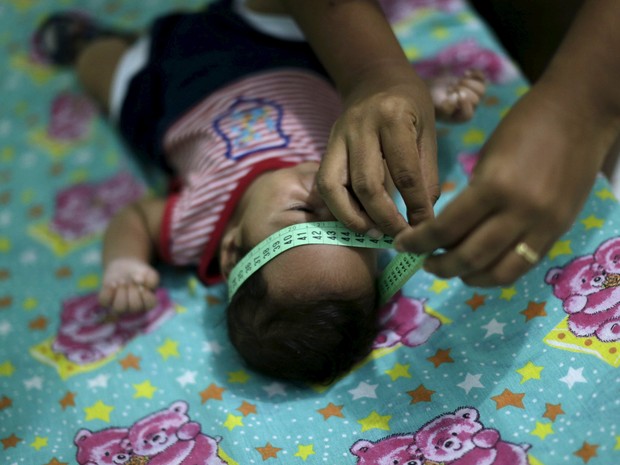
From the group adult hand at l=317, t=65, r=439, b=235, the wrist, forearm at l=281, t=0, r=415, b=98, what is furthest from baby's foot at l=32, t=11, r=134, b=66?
adult hand at l=317, t=65, r=439, b=235

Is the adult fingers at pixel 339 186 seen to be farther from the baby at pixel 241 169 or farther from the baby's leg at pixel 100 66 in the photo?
the baby's leg at pixel 100 66

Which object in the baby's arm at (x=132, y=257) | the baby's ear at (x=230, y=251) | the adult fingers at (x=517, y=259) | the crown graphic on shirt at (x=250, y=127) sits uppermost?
the adult fingers at (x=517, y=259)

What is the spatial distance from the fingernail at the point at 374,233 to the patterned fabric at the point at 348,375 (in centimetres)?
25

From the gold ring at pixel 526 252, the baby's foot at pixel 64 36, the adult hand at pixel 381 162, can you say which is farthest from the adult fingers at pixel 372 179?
the baby's foot at pixel 64 36

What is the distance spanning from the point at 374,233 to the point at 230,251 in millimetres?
394

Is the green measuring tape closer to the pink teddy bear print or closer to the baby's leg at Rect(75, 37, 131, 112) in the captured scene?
the pink teddy bear print

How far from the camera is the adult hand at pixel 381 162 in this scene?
42.9 inches

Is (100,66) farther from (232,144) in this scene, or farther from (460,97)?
(460,97)

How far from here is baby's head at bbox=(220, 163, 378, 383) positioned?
4.08 feet

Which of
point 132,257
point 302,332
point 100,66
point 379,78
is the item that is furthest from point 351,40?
point 100,66

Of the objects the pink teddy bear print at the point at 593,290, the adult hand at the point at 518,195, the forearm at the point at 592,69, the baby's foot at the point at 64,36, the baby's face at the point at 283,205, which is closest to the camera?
the adult hand at the point at 518,195

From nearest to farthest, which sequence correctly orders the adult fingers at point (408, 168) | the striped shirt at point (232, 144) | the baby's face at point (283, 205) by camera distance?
the adult fingers at point (408, 168) → the baby's face at point (283, 205) → the striped shirt at point (232, 144)

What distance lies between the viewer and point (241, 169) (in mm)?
1573

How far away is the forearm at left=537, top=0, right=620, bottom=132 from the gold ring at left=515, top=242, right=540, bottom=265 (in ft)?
0.65
